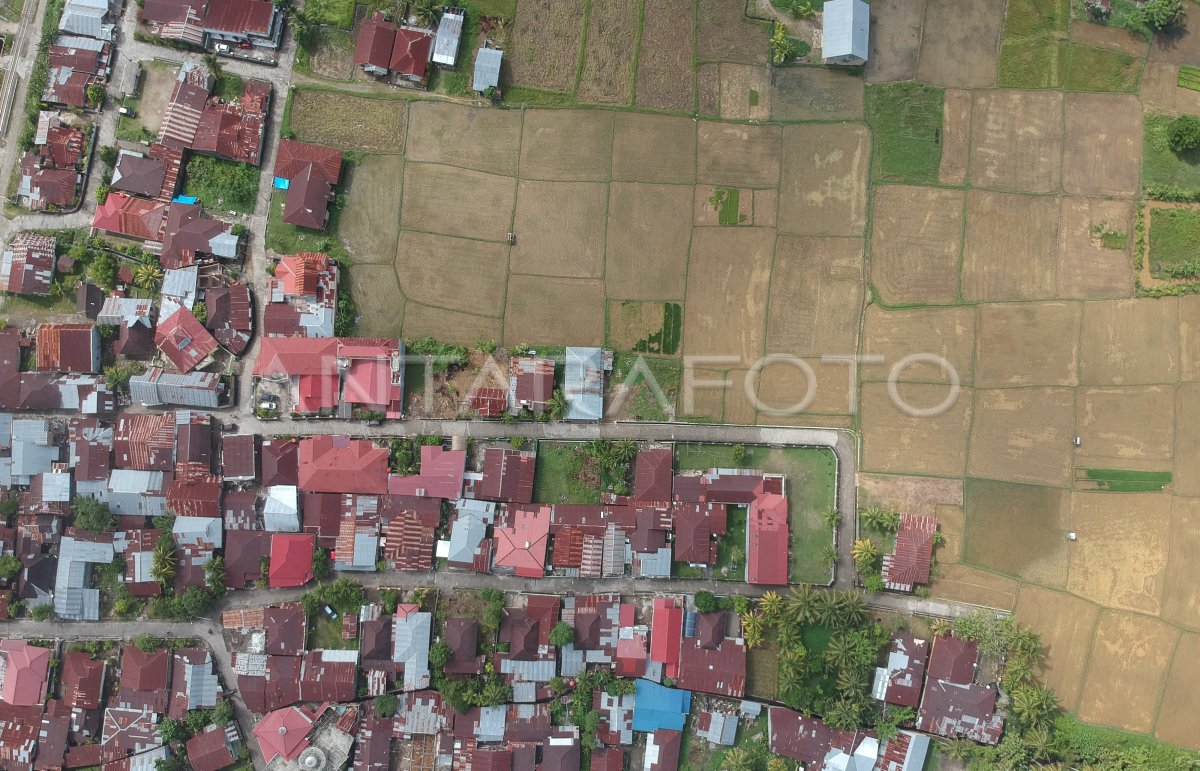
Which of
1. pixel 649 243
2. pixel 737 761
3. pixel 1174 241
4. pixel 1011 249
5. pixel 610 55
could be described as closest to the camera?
pixel 737 761

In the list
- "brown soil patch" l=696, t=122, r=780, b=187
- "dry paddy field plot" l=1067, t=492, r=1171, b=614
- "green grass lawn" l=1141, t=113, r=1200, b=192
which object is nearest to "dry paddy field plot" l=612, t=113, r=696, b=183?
"brown soil patch" l=696, t=122, r=780, b=187

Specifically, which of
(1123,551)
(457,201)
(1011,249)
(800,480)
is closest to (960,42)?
(1011,249)

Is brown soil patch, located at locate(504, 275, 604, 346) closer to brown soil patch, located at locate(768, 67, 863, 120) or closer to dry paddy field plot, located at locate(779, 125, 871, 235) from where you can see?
dry paddy field plot, located at locate(779, 125, 871, 235)

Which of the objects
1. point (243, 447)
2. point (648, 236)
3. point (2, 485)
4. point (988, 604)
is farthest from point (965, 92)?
point (2, 485)

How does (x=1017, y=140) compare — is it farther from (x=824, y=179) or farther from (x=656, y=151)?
(x=656, y=151)

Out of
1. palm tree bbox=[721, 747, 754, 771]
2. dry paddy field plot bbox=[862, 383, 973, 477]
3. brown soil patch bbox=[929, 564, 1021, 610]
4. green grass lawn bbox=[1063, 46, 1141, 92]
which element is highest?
green grass lawn bbox=[1063, 46, 1141, 92]
